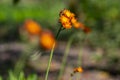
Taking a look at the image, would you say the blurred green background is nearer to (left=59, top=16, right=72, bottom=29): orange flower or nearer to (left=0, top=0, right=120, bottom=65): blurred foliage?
(left=0, top=0, right=120, bottom=65): blurred foliage

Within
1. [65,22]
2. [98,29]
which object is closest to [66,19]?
[65,22]

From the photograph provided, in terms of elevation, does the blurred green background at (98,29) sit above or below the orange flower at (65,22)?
above

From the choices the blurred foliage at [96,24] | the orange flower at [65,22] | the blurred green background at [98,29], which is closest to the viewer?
the orange flower at [65,22]

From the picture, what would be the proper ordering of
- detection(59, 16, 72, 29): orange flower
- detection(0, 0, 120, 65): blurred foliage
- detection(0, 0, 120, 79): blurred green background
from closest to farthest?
detection(59, 16, 72, 29): orange flower
detection(0, 0, 120, 79): blurred green background
detection(0, 0, 120, 65): blurred foliage

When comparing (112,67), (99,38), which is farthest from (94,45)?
(112,67)

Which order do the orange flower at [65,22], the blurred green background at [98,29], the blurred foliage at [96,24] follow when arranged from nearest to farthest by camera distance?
1. the orange flower at [65,22]
2. the blurred green background at [98,29]
3. the blurred foliage at [96,24]

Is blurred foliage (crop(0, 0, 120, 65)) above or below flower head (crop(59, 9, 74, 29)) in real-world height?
above

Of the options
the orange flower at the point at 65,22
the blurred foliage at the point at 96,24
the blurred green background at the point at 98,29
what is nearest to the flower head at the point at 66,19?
the orange flower at the point at 65,22

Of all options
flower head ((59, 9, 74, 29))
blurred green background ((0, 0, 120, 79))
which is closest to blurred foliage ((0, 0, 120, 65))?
blurred green background ((0, 0, 120, 79))

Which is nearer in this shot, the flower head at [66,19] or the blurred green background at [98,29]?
the flower head at [66,19]

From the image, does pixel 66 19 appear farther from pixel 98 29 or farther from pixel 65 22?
pixel 98 29

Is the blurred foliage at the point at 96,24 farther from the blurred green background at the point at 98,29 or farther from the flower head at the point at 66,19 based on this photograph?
the flower head at the point at 66,19
